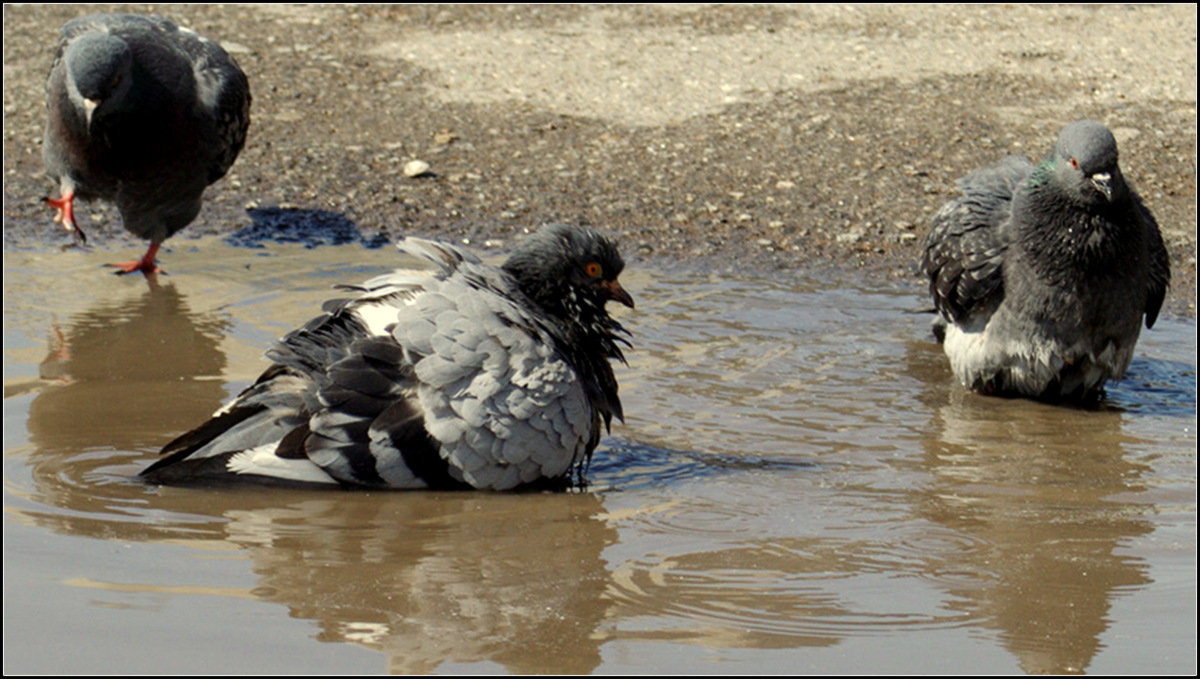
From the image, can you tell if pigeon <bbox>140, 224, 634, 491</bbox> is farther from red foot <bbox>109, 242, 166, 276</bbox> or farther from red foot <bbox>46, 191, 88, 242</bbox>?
red foot <bbox>46, 191, 88, 242</bbox>

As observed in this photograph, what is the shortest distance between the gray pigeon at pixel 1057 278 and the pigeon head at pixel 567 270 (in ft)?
6.02

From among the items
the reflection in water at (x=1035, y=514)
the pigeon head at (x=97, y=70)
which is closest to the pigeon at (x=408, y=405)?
the reflection in water at (x=1035, y=514)

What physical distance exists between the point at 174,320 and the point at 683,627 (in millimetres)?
3890

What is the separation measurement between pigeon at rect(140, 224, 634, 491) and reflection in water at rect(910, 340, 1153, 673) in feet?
4.25

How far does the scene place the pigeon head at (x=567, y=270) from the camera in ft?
17.3

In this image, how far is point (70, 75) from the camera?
715cm

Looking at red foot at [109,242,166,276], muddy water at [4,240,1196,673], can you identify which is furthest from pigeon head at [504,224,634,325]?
red foot at [109,242,166,276]

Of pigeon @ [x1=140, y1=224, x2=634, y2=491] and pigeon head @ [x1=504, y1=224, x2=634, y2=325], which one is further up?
pigeon head @ [x1=504, y1=224, x2=634, y2=325]

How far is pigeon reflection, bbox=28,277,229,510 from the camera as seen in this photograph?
16.6ft

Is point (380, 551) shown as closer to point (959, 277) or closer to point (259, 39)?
point (959, 277)

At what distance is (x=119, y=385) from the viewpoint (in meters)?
5.95

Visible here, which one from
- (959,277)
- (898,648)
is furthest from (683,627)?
(959,277)

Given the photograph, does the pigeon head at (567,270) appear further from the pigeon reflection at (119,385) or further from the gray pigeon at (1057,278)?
the gray pigeon at (1057,278)

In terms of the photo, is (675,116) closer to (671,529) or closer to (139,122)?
(139,122)
